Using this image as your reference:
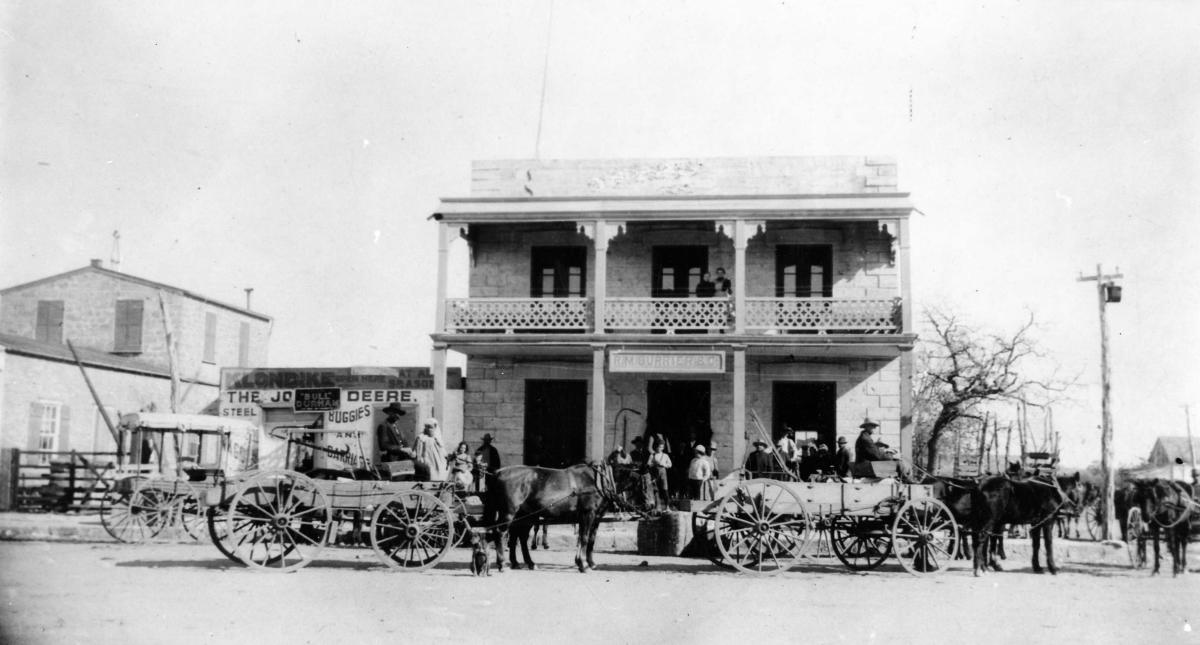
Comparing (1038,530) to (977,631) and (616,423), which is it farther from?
(616,423)

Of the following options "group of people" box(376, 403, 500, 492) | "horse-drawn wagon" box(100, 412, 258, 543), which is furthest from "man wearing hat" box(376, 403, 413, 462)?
"horse-drawn wagon" box(100, 412, 258, 543)

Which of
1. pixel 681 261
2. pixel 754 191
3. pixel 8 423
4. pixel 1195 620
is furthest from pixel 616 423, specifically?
pixel 1195 620

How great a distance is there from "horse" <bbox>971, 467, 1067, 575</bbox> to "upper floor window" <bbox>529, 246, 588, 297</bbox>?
10.2 metres

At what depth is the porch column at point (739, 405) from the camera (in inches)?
694

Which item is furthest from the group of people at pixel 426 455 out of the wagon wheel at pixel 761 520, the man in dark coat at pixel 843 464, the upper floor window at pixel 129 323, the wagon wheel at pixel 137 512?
the upper floor window at pixel 129 323

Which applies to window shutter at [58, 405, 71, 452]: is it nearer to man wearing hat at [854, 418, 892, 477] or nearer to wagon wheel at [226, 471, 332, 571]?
wagon wheel at [226, 471, 332, 571]

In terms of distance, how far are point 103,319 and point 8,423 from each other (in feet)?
16.4

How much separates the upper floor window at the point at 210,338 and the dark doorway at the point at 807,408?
1391 cm

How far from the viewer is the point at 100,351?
63.8 feet

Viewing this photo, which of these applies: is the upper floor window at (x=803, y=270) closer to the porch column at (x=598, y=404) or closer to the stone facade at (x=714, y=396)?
the stone facade at (x=714, y=396)

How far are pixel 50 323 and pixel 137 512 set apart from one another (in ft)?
15.0

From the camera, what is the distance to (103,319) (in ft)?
67.8

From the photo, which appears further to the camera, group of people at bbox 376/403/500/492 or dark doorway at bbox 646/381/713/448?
dark doorway at bbox 646/381/713/448

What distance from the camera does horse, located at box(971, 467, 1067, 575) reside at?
38.9 ft
